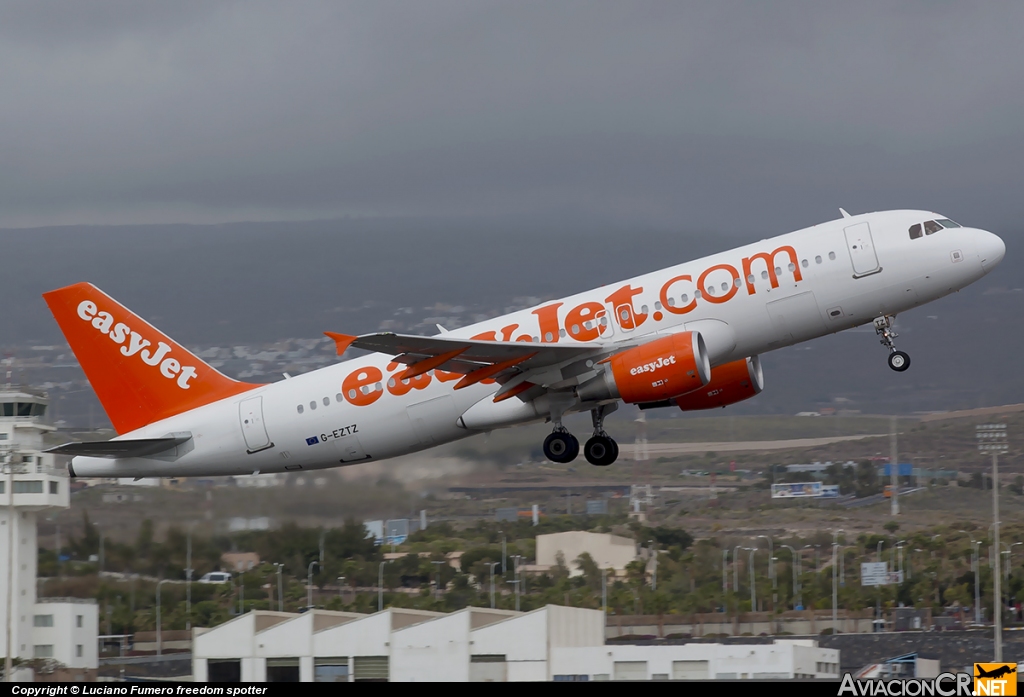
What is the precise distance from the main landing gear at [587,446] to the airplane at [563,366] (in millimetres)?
38

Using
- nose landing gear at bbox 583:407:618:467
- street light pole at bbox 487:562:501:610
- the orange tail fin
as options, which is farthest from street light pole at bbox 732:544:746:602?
the orange tail fin

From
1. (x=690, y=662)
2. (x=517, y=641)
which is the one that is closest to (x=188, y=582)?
(x=517, y=641)

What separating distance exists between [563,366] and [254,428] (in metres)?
7.61

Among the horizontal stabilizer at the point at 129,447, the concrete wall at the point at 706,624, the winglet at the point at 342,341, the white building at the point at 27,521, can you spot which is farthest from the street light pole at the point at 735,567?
the winglet at the point at 342,341

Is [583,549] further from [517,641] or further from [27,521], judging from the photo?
[27,521]

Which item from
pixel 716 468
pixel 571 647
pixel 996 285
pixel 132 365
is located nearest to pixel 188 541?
pixel 132 365

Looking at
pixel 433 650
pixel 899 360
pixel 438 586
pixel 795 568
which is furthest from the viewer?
pixel 795 568

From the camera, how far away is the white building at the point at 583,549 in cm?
5397

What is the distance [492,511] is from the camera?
5662cm

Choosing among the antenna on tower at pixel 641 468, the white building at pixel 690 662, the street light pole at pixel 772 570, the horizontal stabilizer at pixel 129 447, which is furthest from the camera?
the antenna on tower at pixel 641 468

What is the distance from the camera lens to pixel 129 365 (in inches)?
1230

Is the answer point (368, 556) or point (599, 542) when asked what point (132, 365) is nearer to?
point (368, 556)

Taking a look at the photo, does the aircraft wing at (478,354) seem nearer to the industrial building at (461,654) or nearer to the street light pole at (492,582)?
the industrial building at (461,654)

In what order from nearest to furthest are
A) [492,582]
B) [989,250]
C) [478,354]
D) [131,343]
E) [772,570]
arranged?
[478,354] → [989,250] → [131,343] → [492,582] → [772,570]
